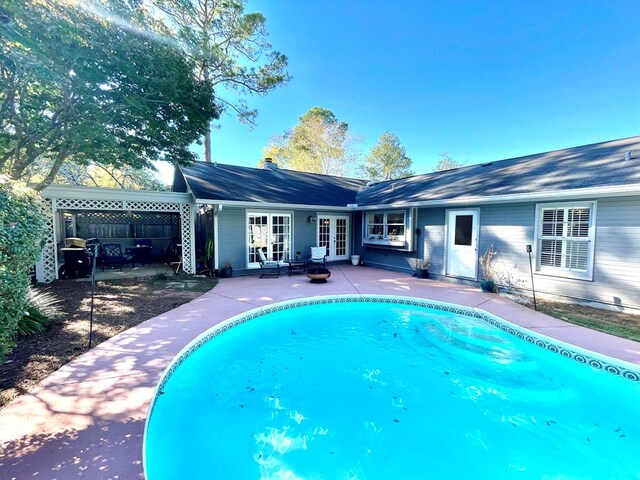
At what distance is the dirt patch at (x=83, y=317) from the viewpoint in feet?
11.2

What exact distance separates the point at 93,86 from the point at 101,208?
4.47m

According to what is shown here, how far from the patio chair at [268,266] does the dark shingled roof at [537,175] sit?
4.55m

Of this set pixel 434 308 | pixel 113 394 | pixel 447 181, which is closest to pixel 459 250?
pixel 447 181

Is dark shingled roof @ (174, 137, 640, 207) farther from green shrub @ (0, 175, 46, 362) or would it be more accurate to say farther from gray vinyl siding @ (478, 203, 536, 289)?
green shrub @ (0, 175, 46, 362)

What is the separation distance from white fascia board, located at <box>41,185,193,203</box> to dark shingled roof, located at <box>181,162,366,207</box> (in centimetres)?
81

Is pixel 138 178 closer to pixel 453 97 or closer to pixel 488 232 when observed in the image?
pixel 453 97

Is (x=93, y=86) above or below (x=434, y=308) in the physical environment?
above

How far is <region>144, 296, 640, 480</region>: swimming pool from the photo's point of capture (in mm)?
2682

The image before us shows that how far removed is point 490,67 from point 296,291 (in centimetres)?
1450

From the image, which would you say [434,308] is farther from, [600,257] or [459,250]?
→ [600,257]

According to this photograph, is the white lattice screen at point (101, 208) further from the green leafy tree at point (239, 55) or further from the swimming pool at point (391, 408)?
the swimming pool at point (391, 408)

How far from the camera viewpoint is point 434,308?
6598mm

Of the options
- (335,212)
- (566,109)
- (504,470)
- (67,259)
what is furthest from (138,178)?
(566,109)

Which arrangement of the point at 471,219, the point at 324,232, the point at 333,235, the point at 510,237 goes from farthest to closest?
the point at 333,235 < the point at 324,232 < the point at 471,219 < the point at 510,237
